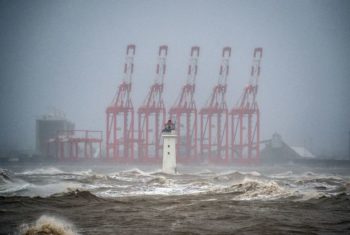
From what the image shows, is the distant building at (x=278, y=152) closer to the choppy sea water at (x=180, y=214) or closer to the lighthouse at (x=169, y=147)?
the lighthouse at (x=169, y=147)

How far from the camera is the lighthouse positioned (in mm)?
32219

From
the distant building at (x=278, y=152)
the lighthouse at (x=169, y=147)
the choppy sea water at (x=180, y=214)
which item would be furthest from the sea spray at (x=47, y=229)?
the distant building at (x=278, y=152)

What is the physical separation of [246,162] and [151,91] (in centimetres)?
3021

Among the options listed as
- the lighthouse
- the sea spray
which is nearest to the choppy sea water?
the sea spray

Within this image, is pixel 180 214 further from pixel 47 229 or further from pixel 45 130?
pixel 45 130

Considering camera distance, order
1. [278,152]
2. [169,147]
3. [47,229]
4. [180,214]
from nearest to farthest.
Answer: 1. [47,229]
2. [180,214]
3. [169,147]
4. [278,152]

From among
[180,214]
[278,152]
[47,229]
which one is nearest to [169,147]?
[180,214]

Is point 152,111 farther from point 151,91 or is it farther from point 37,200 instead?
point 37,200

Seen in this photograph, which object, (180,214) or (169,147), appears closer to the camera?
(180,214)

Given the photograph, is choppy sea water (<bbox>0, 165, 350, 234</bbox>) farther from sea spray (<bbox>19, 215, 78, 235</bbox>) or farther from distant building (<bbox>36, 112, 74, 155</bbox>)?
distant building (<bbox>36, 112, 74, 155</bbox>)

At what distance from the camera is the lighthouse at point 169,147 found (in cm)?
3222

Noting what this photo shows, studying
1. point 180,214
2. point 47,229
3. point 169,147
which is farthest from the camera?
point 169,147

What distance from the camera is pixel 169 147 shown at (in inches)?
1275

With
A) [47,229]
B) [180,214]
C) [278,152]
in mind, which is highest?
[47,229]
